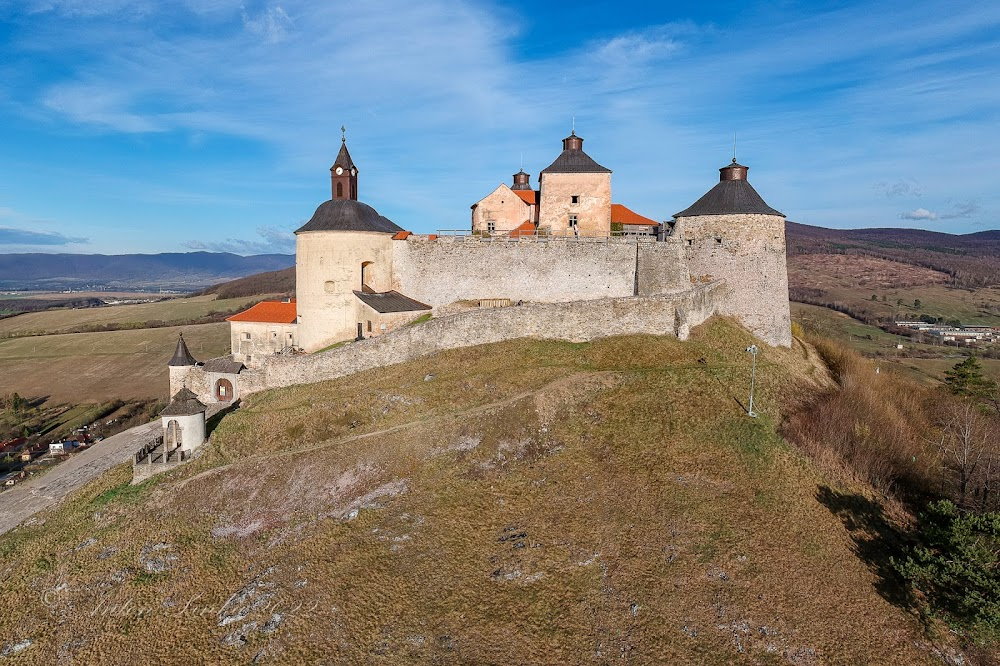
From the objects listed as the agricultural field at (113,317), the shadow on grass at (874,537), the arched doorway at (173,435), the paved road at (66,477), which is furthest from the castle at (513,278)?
the agricultural field at (113,317)

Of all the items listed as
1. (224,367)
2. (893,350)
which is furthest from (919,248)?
(224,367)

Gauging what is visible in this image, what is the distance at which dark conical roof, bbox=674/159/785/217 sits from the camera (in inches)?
1157

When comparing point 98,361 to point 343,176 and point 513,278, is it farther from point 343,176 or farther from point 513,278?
point 513,278

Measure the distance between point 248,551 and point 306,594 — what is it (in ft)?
11.8

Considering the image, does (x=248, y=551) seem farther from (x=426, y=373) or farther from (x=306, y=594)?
(x=426, y=373)

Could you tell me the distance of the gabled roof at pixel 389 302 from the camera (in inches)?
1241

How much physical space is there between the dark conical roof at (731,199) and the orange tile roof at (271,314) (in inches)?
962

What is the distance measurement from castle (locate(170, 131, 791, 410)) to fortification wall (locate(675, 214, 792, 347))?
6 cm

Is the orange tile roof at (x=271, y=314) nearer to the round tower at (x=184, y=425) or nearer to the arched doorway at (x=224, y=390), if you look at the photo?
the arched doorway at (x=224, y=390)

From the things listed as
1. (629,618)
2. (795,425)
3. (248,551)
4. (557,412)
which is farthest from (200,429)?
(795,425)

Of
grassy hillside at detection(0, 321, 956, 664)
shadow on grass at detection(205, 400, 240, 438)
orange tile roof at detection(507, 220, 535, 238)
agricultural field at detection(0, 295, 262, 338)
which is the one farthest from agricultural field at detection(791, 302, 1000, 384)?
agricultural field at detection(0, 295, 262, 338)

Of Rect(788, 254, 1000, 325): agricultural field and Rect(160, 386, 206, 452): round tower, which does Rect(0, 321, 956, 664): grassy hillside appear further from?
Rect(788, 254, 1000, 325): agricultural field

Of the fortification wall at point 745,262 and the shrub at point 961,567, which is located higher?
the fortification wall at point 745,262

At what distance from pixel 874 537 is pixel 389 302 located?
2561cm
